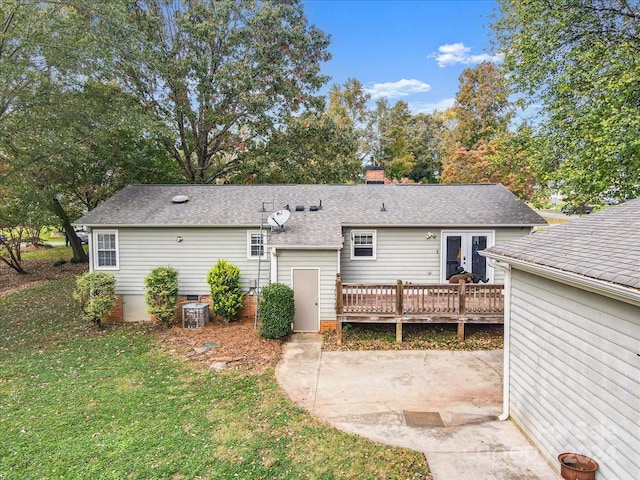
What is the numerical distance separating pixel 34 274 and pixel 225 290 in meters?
13.9

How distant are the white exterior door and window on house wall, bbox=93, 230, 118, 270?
6.01m

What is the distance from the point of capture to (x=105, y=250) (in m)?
12.2

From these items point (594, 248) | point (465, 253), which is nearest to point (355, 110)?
point (465, 253)

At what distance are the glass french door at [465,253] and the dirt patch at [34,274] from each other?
17193 mm

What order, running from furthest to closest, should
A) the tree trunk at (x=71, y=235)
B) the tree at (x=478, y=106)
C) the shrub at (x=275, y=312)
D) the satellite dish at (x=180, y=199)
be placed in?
the tree at (x=478, y=106) → the tree trunk at (x=71, y=235) → the satellite dish at (x=180, y=199) → the shrub at (x=275, y=312)

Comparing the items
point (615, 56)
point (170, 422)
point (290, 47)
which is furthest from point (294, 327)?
point (290, 47)

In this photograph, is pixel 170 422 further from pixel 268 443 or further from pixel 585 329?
pixel 585 329

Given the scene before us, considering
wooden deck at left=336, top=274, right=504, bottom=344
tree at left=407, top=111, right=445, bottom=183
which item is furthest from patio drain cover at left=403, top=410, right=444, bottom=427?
tree at left=407, top=111, right=445, bottom=183

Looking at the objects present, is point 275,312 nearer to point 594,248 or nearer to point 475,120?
point 594,248

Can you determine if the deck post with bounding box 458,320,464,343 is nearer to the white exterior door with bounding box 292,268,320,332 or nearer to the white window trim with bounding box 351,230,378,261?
the white window trim with bounding box 351,230,378,261

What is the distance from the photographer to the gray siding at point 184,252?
1217 cm

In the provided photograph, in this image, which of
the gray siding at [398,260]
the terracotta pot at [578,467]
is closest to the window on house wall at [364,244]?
the gray siding at [398,260]

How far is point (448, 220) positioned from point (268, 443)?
8.66 m

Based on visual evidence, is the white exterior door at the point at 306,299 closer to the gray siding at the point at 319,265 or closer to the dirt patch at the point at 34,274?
the gray siding at the point at 319,265
